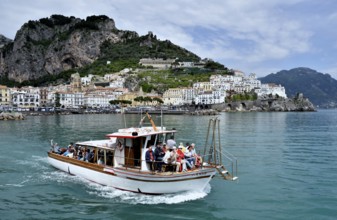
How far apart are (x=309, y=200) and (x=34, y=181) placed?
46.3 ft

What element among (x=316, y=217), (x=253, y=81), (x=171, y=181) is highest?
(x=253, y=81)

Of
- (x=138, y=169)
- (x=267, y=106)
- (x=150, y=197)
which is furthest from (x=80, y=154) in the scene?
(x=267, y=106)

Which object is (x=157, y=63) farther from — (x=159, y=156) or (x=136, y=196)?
(x=136, y=196)

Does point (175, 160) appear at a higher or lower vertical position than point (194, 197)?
higher

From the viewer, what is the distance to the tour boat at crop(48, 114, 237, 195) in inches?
589

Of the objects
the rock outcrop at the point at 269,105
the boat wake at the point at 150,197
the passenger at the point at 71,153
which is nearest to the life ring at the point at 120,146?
the boat wake at the point at 150,197

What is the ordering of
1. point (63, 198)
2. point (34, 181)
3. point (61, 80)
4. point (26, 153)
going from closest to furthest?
point (63, 198)
point (34, 181)
point (26, 153)
point (61, 80)

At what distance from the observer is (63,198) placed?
1580 centimetres

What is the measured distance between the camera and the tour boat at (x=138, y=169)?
15.0 m

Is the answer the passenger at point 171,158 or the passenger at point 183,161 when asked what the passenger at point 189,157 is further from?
the passenger at point 171,158

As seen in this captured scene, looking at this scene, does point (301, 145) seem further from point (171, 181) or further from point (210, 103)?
point (210, 103)

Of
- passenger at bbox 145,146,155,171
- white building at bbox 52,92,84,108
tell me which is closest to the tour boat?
passenger at bbox 145,146,155,171

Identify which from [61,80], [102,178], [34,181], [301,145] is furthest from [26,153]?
[61,80]

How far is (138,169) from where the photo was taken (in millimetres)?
15891
